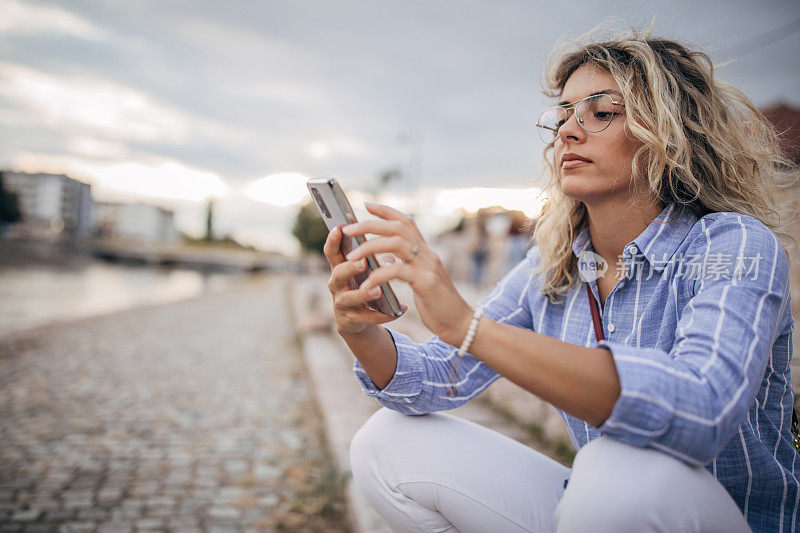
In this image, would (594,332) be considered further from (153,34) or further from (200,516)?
(153,34)

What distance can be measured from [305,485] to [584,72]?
268 cm

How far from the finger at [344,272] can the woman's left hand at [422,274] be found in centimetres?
5

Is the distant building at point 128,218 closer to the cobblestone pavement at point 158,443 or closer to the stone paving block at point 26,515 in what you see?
the cobblestone pavement at point 158,443

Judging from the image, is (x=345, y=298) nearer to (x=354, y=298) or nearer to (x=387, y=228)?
(x=354, y=298)

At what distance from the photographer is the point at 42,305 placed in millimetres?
15312

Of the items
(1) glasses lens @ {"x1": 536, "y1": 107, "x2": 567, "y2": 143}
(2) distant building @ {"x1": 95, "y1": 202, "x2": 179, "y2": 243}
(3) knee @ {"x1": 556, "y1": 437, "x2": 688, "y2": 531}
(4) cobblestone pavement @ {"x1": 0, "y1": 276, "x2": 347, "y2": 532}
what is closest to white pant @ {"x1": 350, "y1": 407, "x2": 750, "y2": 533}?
(3) knee @ {"x1": 556, "y1": 437, "x2": 688, "y2": 531}

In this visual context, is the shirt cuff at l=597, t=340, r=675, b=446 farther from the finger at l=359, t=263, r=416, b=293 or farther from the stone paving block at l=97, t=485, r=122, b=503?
the stone paving block at l=97, t=485, r=122, b=503

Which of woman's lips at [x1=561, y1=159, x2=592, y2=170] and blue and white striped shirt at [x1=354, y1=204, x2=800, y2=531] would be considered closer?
blue and white striped shirt at [x1=354, y1=204, x2=800, y2=531]

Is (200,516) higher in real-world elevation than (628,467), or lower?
lower

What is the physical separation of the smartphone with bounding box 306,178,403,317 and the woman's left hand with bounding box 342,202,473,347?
10cm

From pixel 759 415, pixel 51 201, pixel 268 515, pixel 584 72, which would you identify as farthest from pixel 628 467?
pixel 51 201

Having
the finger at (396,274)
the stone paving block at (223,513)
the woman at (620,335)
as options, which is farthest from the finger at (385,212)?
the stone paving block at (223,513)

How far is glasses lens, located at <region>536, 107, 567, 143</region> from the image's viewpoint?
Answer: 146 centimetres

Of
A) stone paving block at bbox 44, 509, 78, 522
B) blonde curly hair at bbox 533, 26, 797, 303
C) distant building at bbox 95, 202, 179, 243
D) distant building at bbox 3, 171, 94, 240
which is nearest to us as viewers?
blonde curly hair at bbox 533, 26, 797, 303
